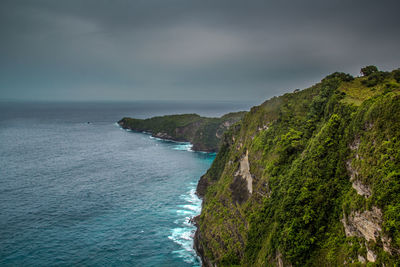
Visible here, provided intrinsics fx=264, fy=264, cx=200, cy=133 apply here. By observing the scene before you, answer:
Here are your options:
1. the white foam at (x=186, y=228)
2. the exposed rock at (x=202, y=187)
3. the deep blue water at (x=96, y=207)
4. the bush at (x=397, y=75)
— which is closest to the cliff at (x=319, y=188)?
the bush at (x=397, y=75)

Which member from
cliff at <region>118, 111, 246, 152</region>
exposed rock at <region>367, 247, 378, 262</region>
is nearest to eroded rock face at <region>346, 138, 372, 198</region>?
exposed rock at <region>367, 247, 378, 262</region>

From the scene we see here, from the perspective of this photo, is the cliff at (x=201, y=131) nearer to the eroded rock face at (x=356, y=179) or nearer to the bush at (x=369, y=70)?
the bush at (x=369, y=70)

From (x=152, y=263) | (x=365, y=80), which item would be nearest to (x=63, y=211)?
(x=152, y=263)

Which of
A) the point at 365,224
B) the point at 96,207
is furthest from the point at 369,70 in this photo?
the point at 96,207

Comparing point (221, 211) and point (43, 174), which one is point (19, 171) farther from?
point (221, 211)

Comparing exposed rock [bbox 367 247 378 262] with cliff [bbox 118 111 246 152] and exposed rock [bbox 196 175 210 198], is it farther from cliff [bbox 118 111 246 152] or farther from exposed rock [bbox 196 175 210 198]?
cliff [bbox 118 111 246 152]

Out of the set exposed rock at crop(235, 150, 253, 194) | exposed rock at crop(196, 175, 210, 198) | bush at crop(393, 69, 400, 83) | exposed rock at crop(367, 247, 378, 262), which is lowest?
exposed rock at crop(196, 175, 210, 198)
